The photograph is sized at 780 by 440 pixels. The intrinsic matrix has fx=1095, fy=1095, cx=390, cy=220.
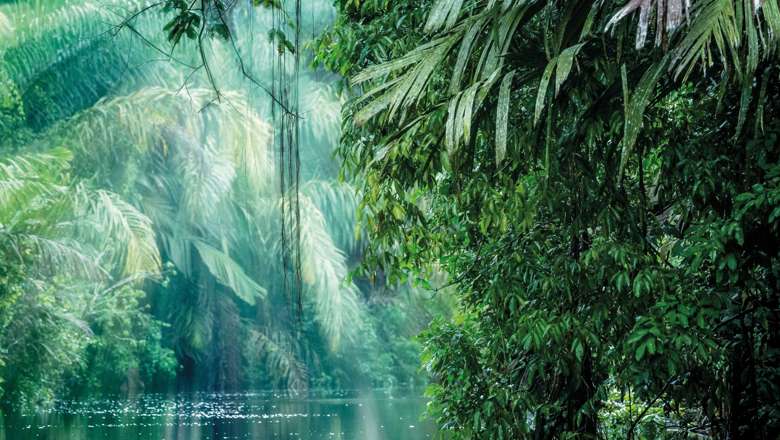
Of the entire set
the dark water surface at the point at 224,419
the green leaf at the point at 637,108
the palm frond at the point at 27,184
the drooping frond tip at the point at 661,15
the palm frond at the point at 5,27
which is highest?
the palm frond at the point at 5,27

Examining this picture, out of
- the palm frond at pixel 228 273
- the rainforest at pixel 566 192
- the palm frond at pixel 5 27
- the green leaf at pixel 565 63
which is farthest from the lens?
the palm frond at pixel 228 273

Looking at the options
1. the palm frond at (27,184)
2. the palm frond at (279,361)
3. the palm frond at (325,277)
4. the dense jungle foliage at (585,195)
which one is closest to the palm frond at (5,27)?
the palm frond at (27,184)


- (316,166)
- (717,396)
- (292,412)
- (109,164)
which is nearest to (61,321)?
(292,412)

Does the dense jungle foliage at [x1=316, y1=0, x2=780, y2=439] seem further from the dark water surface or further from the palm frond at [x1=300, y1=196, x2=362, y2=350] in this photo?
the palm frond at [x1=300, y1=196, x2=362, y2=350]

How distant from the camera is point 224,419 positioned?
1805 cm

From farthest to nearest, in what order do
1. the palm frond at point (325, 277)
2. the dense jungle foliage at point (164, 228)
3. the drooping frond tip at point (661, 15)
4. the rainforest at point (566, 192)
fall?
the palm frond at point (325, 277), the dense jungle foliage at point (164, 228), the rainforest at point (566, 192), the drooping frond tip at point (661, 15)

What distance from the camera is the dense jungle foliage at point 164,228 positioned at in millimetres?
17188

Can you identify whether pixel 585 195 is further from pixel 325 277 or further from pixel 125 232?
pixel 325 277

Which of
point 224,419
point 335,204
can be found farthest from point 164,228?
point 224,419

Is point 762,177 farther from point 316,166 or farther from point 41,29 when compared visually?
point 316,166

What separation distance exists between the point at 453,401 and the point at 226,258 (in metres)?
18.7

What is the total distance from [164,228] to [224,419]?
7.22 meters

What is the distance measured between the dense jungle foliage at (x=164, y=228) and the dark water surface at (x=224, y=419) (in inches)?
32.7

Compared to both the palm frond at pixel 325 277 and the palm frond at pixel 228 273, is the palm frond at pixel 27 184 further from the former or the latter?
the palm frond at pixel 325 277
